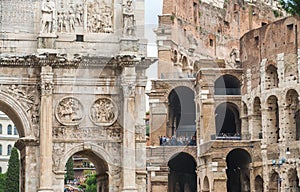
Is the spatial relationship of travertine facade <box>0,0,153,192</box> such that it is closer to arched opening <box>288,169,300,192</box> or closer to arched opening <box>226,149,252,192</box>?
arched opening <box>288,169,300,192</box>

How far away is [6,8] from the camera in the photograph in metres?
25.0

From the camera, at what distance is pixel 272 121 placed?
4194 cm

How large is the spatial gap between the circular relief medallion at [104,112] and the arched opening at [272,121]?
17891 millimetres

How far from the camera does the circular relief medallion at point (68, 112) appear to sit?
81.5 ft

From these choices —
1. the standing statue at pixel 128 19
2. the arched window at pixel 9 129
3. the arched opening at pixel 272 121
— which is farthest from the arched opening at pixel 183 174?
the arched window at pixel 9 129

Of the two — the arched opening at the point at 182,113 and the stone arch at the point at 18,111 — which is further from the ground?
the arched opening at the point at 182,113

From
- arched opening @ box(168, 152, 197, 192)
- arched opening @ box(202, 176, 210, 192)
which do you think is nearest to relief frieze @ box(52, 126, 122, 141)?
arched opening @ box(202, 176, 210, 192)

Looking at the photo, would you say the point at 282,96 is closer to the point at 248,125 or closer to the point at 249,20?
the point at 248,125

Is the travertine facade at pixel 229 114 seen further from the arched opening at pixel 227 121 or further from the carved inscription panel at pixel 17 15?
the carved inscription panel at pixel 17 15

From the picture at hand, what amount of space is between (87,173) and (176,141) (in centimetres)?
2259

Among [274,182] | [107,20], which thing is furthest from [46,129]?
[274,182]

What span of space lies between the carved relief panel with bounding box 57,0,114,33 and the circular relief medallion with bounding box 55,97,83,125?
219cm

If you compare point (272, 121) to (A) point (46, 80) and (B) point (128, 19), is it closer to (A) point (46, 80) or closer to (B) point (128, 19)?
(B) point (128, 19)

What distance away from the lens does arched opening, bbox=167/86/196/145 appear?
159 ft
